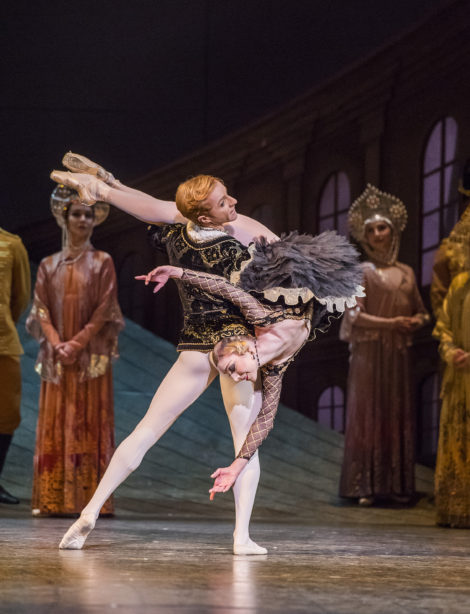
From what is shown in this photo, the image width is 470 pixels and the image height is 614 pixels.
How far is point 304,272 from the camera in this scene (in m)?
3.44

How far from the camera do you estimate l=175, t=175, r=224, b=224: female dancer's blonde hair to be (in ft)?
11.6

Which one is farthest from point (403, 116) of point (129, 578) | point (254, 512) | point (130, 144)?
point (129, 578)

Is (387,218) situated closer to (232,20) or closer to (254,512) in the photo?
(254,512)

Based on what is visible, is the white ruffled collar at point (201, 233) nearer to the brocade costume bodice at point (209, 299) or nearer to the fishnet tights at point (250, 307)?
the brocade costume bodice at point (209, 299)

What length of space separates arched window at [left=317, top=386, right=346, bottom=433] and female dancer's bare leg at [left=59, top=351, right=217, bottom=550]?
595 centimetres

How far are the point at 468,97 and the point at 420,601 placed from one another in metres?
6.58

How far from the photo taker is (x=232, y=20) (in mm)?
9148

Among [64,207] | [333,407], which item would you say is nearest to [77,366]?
[64,207]

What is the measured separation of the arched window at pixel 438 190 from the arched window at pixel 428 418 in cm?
80

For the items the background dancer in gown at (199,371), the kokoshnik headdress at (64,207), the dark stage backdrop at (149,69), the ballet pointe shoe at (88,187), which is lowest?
the background dancer in gown at (199,371)

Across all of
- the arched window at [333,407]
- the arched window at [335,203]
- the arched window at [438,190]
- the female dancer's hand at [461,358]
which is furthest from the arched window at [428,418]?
the female dancer's hand at [461,358]

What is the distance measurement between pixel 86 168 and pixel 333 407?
19.6 ft

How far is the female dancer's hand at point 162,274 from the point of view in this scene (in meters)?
3.28

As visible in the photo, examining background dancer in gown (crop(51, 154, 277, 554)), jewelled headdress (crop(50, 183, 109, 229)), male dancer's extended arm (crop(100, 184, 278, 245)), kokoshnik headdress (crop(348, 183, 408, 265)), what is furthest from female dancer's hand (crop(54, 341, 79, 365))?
background dancer in gown (crop(51, 154, 277, 554))
